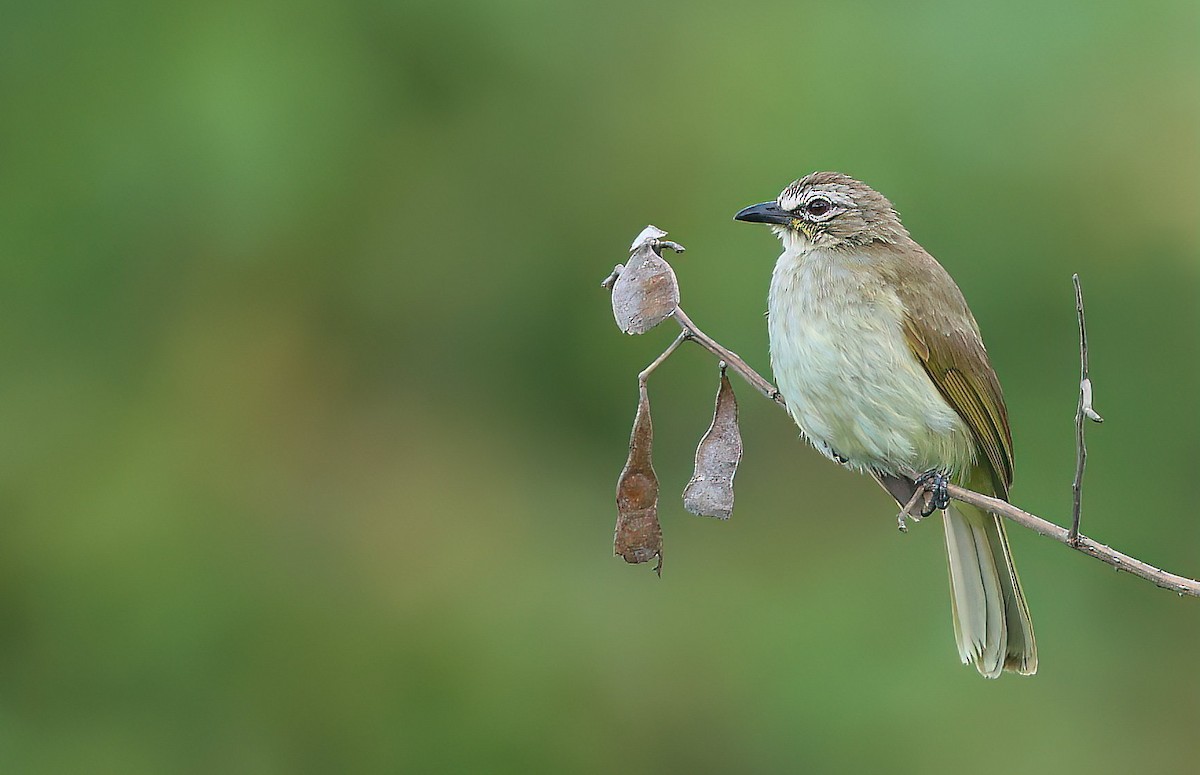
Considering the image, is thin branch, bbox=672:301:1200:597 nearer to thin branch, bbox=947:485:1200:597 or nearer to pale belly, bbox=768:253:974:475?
thin branch, bbox=947:485:1200:597

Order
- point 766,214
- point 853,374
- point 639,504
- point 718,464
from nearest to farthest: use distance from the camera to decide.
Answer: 1. point 639,504
2. point 718,464
3. point 853,374
4. point 766,214

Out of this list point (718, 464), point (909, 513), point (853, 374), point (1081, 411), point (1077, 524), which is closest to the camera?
point (1081, 411)

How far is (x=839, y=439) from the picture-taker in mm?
4395

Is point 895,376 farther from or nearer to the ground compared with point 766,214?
nearer to the ground

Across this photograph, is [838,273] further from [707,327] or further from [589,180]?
[589,180]

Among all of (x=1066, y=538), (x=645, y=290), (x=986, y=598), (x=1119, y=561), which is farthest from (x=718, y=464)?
(x=986, y=598)

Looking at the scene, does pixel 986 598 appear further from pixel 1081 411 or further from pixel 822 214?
→ pixel 1081 411

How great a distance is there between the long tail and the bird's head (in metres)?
0.93

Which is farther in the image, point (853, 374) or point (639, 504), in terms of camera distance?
point (853, 374)

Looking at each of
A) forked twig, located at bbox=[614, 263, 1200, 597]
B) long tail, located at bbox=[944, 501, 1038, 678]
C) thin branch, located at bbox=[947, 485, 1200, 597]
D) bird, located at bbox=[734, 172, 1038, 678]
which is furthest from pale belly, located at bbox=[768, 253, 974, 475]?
thin branch, located at bbox=[947, 485, 1200, 597]

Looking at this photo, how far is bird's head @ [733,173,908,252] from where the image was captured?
15.2 feet

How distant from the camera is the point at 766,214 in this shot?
4.60m

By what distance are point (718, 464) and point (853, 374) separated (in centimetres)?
98

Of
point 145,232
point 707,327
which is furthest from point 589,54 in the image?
point 145,232
